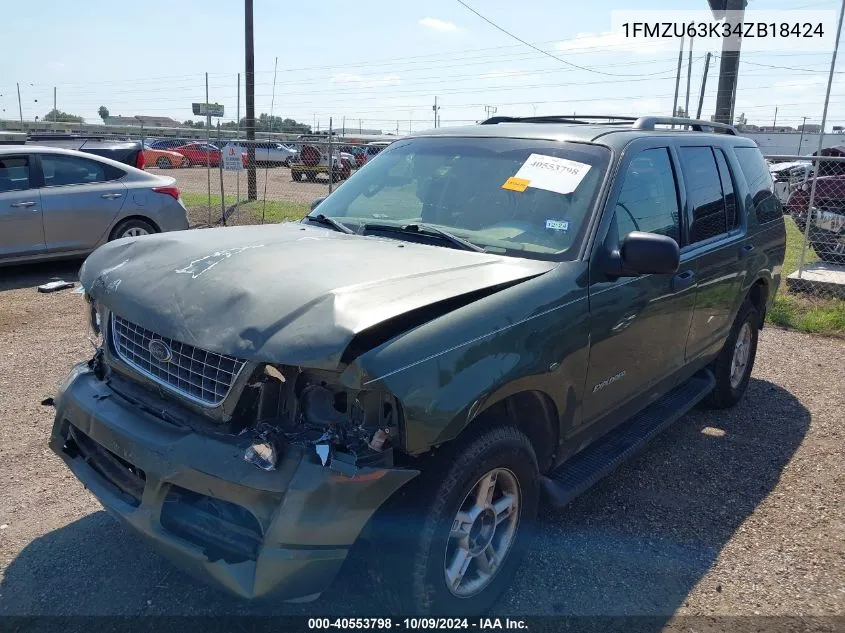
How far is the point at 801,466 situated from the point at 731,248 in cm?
149

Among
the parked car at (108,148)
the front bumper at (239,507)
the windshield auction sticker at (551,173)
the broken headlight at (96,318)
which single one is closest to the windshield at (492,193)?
the windshield auction sticker at (551,173)

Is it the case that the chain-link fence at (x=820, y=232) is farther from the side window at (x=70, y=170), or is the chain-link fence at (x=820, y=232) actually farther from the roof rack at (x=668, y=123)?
the side window at (x=70, y=170)

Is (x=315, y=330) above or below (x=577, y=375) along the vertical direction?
above

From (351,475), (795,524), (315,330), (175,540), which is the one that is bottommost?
(795,524)

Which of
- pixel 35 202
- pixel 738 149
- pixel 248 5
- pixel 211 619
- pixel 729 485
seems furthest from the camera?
pixel 248 5

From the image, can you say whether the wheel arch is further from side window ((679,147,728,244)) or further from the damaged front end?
side window ((679,147,728,244))

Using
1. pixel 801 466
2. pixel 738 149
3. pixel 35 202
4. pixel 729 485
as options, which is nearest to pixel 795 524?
pixel 729 485

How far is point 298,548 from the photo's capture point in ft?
7.28

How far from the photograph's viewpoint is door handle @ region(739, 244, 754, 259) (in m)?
4.73

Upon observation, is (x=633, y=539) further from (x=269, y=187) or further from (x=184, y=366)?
(x=269, y=187)

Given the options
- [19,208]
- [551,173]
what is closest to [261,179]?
[19,208]

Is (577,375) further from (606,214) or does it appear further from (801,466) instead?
(801,466)

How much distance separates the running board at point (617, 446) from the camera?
3.22m

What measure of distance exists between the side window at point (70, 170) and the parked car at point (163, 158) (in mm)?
21308
